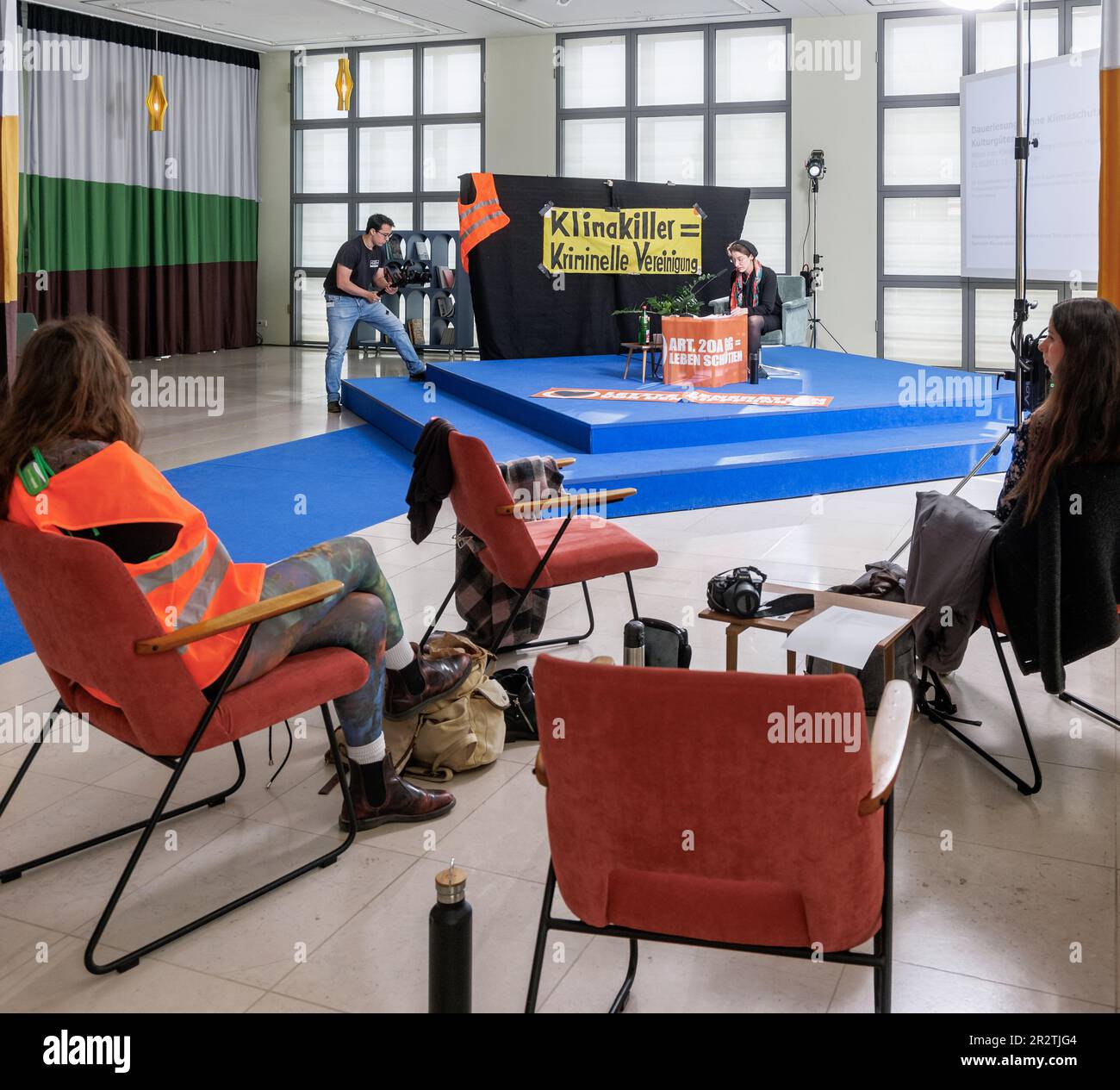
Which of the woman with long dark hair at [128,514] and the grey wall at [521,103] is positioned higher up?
the grey wall at [521,103]

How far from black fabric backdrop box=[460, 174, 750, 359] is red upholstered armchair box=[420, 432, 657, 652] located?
6.46m

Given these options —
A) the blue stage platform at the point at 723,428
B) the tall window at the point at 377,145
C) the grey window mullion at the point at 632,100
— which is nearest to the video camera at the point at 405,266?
the tall window at the point at 377,145

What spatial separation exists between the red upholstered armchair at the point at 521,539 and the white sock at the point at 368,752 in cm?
78

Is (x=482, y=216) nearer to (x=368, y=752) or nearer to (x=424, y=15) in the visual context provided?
(x=424, y=15)

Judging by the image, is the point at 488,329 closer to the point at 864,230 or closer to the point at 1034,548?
the point at 864,230

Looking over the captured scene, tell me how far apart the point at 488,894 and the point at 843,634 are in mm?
1028

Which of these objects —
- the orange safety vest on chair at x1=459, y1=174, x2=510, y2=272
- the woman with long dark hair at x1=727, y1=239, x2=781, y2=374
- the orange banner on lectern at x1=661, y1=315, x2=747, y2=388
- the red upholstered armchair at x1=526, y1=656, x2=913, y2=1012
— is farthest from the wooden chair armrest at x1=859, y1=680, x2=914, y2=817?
the orange safety vest on chair at x1=459, y1=174, x2=510, y2=272

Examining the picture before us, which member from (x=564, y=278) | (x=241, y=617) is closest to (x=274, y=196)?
(x=564, y=278)

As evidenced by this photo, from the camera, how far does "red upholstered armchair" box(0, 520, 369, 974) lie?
2.25 m

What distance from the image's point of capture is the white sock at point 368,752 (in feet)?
9.37

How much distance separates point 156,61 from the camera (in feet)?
42.3

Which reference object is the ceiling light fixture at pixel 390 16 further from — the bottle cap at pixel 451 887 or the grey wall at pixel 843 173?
the bottle cap at pixel 451 887

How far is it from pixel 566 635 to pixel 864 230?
9.10m
